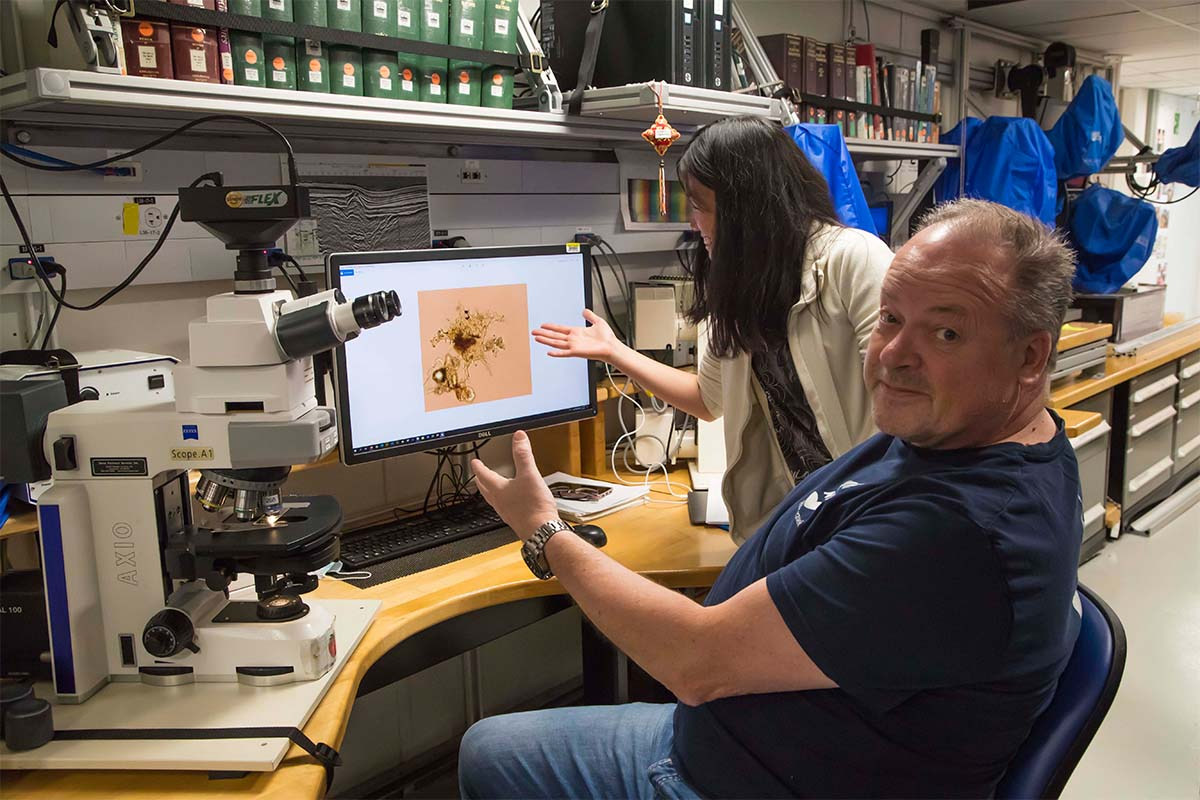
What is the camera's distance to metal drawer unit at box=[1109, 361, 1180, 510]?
4.06 metres

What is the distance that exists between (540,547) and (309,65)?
1.03 metres

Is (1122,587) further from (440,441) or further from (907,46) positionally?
(440,441)

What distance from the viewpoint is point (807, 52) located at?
9.93 ft

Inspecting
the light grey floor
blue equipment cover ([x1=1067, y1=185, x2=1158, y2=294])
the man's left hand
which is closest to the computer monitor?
the man's left hand

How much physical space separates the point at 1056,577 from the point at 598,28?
5.44 feet

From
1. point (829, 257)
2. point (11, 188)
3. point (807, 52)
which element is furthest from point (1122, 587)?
point (11, 188)

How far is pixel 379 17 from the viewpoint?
1.79m

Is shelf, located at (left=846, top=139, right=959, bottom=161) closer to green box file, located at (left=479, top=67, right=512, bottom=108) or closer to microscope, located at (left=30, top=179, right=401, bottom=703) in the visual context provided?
green box file, located at (left=479, top=67, right=512, bottom=108)

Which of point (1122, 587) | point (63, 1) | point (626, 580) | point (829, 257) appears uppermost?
point (63, 1)

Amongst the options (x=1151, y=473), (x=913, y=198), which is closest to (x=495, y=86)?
(x=913, y=198)

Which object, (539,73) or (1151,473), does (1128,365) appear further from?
(539,73)

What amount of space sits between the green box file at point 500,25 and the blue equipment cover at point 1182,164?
3896 mm

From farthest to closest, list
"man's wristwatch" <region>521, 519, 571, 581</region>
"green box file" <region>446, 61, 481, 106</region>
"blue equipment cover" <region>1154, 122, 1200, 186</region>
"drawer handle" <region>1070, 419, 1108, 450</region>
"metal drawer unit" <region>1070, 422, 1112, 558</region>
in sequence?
1. "blue equipment cover" <region>1154, 122, 1200, 186</region>
2. "metal drawer unit" <region>1070, 422, 1112, 558</region>
3. "drawer handle" <region>1070, 419, 1108, 450</region>
4. "green box file" <region>446, 61, 481, 106</region>
5. "man's wristwatch" <region>521, 519, 571, 581</region>

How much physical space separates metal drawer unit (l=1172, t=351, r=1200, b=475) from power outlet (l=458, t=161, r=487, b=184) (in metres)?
3.73
